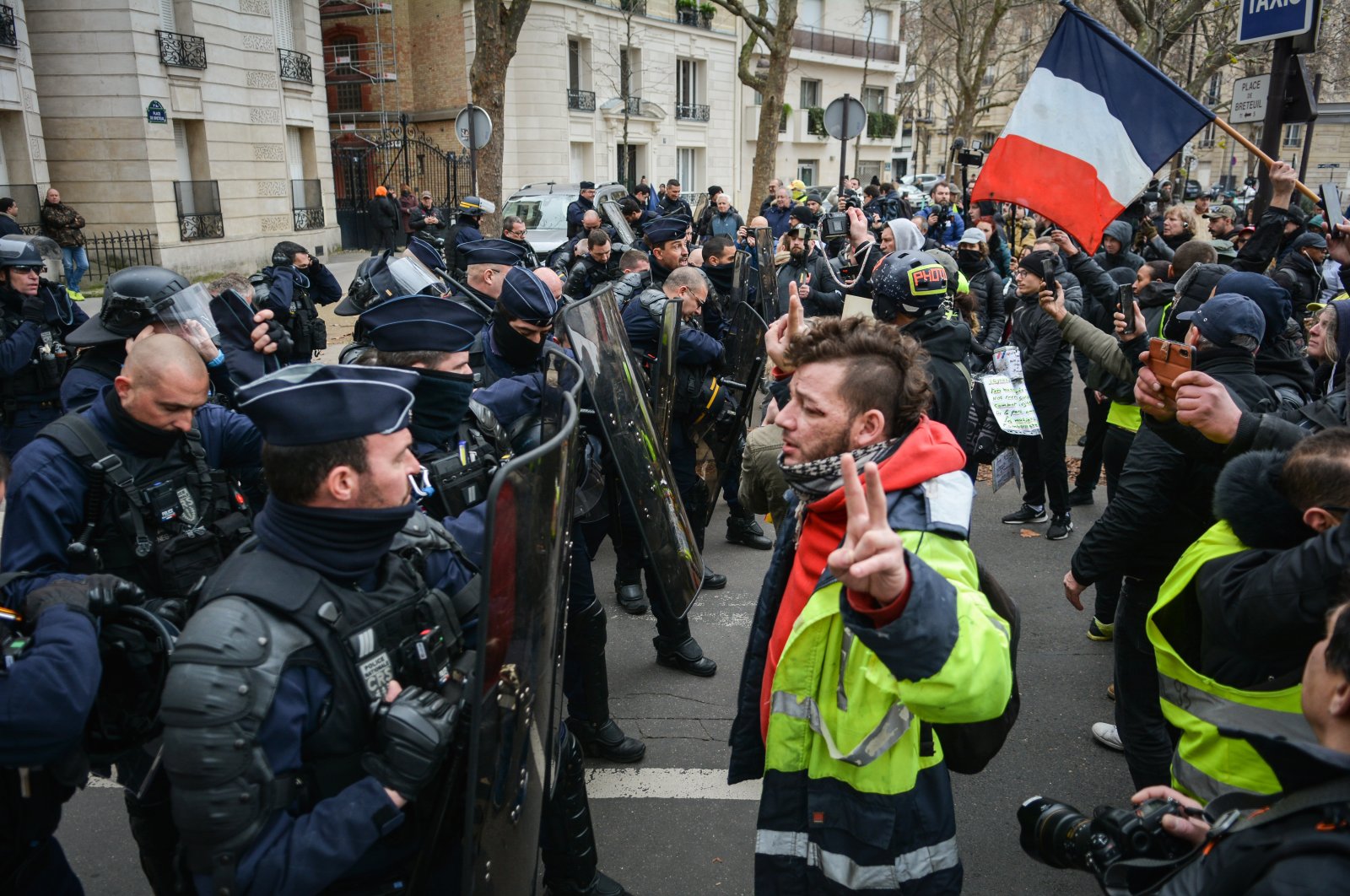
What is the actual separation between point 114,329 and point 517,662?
107 inches

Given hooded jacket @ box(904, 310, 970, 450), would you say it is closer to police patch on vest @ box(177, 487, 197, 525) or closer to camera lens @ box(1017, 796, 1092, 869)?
camera lens @ box(1017, 796, 1092, 869)

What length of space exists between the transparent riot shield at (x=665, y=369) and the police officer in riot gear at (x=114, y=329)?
6.52 ft

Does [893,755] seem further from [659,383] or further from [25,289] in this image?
[25,289]

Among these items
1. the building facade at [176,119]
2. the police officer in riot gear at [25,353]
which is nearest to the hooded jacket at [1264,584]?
the police officer in riot gear at [25,353]

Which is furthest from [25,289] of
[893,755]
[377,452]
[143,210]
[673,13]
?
[673,13]

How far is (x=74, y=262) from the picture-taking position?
1564cm

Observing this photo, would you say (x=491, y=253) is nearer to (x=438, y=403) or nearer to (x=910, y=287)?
(x=910, y=287)

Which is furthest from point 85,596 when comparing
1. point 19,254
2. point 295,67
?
point 295,67

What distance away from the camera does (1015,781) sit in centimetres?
370

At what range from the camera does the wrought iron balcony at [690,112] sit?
3553 centimetres

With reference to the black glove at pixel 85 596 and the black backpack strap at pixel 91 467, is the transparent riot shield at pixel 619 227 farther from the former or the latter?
the black glove at pixel 85 596

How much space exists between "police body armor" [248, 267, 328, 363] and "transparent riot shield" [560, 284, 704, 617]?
3962 mm

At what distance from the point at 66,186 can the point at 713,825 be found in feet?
67.7

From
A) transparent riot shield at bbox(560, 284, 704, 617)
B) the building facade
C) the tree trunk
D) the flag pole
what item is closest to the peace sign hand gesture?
transparent riot shield at bbox(560, 284, 704, 617)
